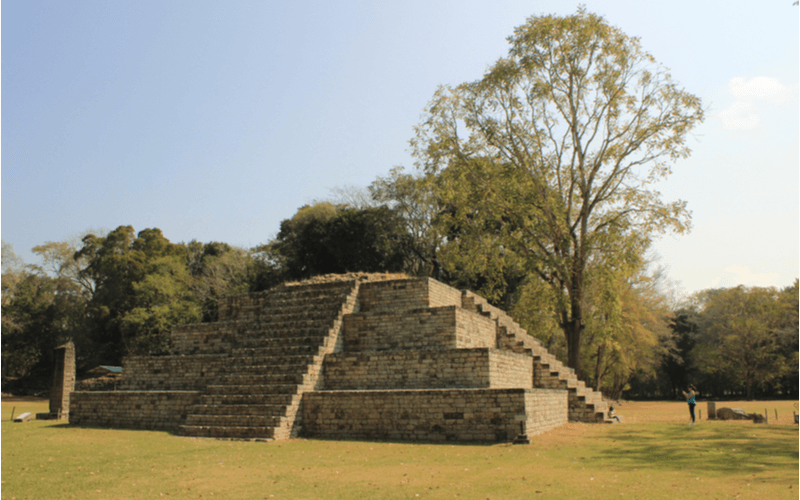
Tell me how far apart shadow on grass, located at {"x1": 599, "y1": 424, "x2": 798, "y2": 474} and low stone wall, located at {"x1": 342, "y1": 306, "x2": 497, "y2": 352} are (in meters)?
3.79

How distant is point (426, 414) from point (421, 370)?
4.87 ft

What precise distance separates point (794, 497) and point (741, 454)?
3.68 meters

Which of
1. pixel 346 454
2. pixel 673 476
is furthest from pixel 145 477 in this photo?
pixel 673 476

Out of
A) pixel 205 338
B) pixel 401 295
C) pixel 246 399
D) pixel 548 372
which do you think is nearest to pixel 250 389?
pixel 246 399

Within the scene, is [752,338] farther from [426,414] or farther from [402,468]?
[402,468]

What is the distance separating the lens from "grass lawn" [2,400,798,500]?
6492 millimetres

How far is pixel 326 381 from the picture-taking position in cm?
1284

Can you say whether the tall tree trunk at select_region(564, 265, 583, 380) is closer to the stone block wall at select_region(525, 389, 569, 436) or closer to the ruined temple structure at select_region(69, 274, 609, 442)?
the ruined temple structure at select_region(69, 274, 609, 442)

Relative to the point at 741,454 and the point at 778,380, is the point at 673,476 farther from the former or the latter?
the point at 778,380

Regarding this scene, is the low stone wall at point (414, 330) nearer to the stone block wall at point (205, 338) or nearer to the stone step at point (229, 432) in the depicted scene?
A: the stone step at point (229, 432)

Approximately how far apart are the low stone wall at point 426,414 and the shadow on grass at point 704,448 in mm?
1599

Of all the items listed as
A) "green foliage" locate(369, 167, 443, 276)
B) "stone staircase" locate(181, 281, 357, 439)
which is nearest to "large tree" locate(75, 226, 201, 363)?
"green foliage" locate(369, 167, 443, 276)

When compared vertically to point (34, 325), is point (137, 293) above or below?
above

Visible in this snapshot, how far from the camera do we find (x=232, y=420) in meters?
11.5
